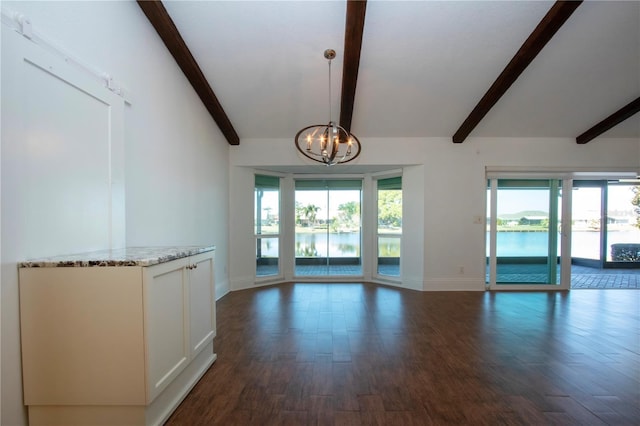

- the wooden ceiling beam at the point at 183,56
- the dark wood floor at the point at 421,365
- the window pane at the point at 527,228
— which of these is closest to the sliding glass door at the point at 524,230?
the window pane at the point at 527,228

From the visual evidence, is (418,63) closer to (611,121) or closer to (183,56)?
(183,56)

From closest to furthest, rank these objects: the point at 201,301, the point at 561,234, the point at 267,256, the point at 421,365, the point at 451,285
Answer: the point at 201,301, the point at 421,365, the point at 451,285, the point at 561,234, the point at 267,256

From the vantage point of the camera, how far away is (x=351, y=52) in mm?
3057

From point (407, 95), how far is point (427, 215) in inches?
80.5

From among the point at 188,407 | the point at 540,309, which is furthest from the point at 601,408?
the point at 188,407

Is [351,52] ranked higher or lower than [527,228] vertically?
higher

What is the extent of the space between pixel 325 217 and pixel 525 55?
12.7 feet

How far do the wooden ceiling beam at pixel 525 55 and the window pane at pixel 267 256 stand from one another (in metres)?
3.96

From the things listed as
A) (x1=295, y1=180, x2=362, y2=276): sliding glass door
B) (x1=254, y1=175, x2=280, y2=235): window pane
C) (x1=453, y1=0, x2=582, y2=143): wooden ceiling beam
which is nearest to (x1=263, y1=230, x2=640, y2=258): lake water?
(x1=295, y1=180, x2=362, y2=276): sliding glass door

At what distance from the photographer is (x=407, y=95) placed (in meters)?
4.01

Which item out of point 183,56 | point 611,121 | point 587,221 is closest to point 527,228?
point 611,121

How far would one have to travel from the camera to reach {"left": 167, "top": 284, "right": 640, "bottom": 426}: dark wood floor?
1.84m

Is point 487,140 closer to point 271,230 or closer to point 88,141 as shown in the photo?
point 271,230

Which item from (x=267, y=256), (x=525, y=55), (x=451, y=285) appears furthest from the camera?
(x=267, y=256)
